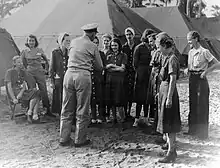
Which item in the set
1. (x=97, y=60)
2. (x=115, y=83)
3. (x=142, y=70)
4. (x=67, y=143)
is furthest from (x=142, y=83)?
(x=67, y=143)

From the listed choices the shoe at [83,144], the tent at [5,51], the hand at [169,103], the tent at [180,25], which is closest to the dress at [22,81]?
the tent at [5,51]

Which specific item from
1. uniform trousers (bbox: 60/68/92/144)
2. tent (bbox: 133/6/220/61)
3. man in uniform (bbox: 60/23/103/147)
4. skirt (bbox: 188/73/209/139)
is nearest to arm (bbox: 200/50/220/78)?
skirt (bbox: 188/73/209/139)

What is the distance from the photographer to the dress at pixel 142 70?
17.4 feet

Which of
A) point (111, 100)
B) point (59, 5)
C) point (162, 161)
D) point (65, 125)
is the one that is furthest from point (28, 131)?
point (59, 5)

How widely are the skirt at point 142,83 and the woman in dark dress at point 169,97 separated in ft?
4.66

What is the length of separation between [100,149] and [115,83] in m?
1.43

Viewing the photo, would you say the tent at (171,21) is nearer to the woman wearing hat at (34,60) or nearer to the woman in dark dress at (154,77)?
the woman wearing hat at (34,60)

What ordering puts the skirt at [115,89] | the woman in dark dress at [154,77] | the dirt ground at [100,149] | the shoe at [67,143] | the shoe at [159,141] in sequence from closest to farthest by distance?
the dirt ground at [100,149], the shoe at [67,143], the shoe at [159,141], the woman in dark dress at [154,77], the skirt at [115,89]

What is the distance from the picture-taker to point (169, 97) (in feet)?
12.4

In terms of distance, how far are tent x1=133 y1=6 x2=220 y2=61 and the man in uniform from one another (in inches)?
406

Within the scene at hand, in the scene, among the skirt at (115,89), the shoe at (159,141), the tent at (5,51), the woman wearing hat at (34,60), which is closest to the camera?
the shoe at (159,141)

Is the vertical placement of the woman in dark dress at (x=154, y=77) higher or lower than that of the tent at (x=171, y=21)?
lower

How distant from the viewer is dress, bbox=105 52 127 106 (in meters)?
5.34

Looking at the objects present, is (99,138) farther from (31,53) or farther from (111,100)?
(31,53)
